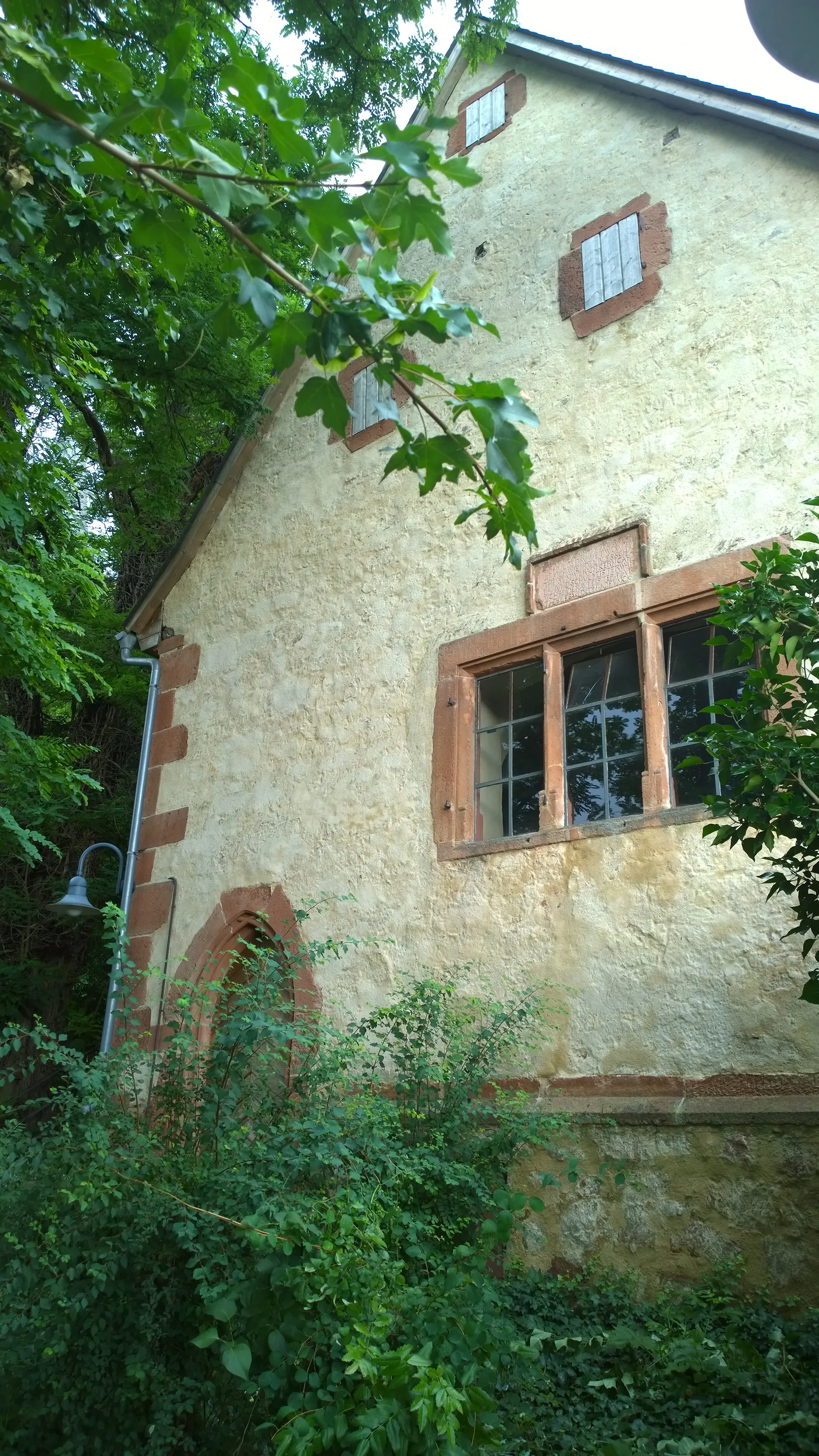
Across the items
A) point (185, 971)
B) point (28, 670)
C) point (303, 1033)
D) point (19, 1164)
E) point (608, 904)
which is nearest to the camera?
point (19, 1164)

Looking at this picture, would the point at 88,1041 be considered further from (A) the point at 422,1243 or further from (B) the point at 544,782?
(A) the point at 422,1243

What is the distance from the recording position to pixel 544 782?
5.94 metres

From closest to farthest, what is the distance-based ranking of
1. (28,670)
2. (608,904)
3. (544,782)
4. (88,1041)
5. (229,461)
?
1. (608,904)
2. (544,782)
3. (28,670)
4. (229,461)
5. (88,1041)

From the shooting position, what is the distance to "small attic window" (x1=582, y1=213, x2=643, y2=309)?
646 cm

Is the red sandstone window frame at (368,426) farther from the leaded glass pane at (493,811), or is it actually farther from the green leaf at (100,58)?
the green leaf at (100,58)

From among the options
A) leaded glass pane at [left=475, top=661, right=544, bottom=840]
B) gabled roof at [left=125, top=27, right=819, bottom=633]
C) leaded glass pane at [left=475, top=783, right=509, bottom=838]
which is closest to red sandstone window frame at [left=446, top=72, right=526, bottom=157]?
gabled roof at [left=125, top=27, right=819, bottom=633]

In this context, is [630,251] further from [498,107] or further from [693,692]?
[693,692]

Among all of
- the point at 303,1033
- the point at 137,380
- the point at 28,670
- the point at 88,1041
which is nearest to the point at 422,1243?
the point at 303,1033

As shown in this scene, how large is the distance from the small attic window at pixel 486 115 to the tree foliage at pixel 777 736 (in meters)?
5.36

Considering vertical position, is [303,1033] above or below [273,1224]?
above

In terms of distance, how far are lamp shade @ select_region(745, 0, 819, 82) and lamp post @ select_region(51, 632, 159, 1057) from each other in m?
6.23

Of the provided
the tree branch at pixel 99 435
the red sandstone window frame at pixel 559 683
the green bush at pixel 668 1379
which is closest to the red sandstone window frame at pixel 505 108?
the tree branch at pixel 99 435

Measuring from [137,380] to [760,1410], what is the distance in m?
6.68

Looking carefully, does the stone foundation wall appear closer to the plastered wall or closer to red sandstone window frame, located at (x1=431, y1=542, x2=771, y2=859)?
the plastered wall
